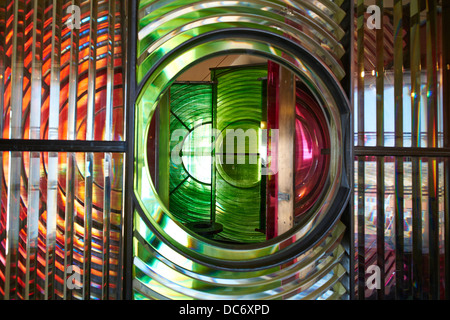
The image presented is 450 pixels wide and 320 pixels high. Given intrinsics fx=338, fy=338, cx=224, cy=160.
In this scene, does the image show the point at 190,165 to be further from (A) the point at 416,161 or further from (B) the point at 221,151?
(A) the point at 416,161

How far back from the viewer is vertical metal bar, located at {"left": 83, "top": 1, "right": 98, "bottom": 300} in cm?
112

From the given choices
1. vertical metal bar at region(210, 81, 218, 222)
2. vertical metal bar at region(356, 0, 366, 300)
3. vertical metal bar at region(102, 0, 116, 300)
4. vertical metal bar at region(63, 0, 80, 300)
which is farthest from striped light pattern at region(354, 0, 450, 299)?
vertical metal bar at region(210, 81, 218, 222)

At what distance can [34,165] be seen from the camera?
1103 millimetres

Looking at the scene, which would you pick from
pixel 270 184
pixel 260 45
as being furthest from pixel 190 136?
pixel 260 45

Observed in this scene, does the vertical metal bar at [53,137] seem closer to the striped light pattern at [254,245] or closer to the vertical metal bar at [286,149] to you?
the striped light pattern at [254,245]

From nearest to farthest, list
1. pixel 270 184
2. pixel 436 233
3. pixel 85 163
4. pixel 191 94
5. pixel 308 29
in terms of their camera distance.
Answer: pixel 85 163, pixel 308 29, pixel 436 233, pixel 270 184, pixel 191 94

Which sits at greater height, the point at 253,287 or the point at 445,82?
the point at 445,82

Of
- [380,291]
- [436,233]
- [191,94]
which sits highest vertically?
[191,94]

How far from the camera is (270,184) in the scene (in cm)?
273

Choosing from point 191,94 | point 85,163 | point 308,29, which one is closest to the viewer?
point 85,163

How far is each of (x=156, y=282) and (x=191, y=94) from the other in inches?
100

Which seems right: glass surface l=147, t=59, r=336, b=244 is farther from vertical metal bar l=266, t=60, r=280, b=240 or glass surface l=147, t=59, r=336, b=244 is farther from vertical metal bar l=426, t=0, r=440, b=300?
vertical metal bar l=426, t=0, r=440, b=300

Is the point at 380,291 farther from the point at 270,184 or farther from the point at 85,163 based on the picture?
the point at 270,184

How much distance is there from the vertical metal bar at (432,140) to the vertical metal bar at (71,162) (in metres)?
1.32
